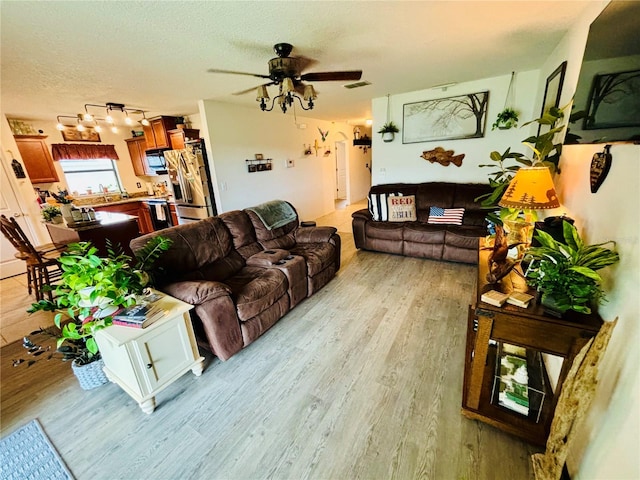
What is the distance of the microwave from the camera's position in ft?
16.9

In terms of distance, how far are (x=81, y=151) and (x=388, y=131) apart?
5.96 metres

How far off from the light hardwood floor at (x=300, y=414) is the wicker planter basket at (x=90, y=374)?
5 centimetres

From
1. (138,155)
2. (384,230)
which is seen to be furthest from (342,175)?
(138,155)

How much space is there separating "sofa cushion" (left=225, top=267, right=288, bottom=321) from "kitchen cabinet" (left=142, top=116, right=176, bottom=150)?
3699 mm

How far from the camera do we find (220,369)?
1934 millimetres

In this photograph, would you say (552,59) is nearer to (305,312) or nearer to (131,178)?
(305,312)

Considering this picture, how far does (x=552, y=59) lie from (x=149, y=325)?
4.23 meters

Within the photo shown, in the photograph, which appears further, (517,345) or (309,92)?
(309,92)

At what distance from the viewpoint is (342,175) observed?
25.3 feet

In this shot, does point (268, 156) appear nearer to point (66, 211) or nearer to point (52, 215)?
point (66, 211)

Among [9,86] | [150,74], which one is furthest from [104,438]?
[9,86]

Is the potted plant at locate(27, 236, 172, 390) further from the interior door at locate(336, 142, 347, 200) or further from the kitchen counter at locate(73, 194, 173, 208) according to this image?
the interior door at locate(336, 142, 347, 200)

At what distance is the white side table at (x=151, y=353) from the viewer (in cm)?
150

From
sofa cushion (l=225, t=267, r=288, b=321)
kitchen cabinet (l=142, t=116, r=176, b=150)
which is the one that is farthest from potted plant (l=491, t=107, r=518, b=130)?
kitchen cabinet (l=142, t=116, r=176, b=150)
